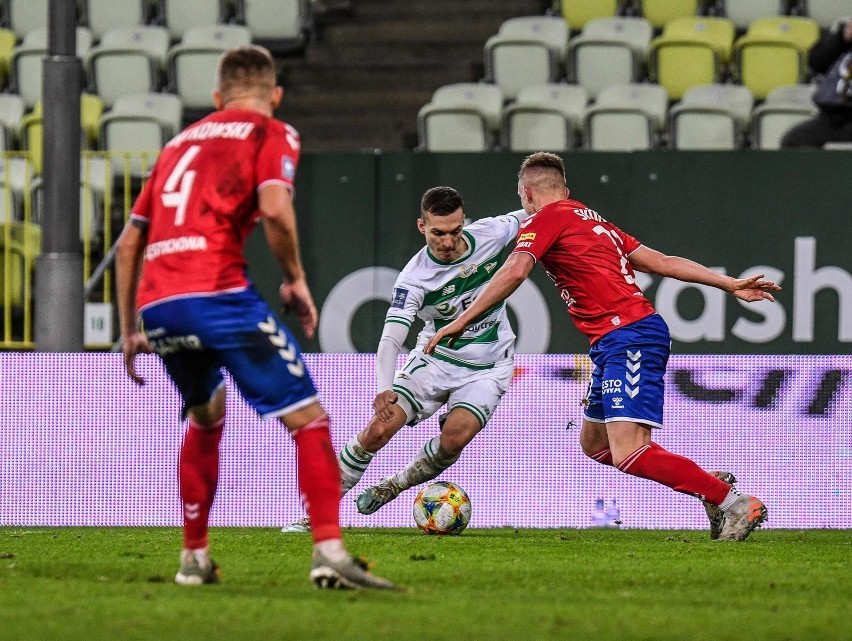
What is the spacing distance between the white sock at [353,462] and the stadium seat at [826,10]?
8230 mm

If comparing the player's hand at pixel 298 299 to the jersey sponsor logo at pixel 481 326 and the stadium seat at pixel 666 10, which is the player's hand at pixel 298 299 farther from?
the stadium seat at pixel 666 10

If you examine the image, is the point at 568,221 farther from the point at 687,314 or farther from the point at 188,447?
the point at 687,314

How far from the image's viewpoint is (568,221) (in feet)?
26.4

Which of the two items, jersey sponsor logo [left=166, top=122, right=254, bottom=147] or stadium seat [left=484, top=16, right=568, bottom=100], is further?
stadium seat [left=484, top=16, right=568, bottom=100]

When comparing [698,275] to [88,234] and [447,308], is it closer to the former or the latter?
[447,308]

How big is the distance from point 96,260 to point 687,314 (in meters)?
5.06

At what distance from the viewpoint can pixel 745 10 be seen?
1505 cm

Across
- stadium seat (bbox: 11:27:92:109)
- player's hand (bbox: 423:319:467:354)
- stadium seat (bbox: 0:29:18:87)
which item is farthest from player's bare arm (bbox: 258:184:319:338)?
stadium seat (bbox: 0:29:18:87)

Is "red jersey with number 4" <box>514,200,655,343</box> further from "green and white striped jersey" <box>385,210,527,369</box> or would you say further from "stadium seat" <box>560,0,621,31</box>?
"stadium seat" <box>560,0,621,31</box>

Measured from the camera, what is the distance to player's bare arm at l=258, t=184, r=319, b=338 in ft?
18.0

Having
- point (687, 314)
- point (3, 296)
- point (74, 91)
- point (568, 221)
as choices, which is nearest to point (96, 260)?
point (3, 296)

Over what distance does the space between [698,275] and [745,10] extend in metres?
7.72

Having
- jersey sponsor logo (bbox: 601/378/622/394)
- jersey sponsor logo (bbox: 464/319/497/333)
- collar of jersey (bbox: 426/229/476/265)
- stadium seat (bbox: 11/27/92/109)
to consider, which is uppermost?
stadium seat (bbox: 11/27/92/109)

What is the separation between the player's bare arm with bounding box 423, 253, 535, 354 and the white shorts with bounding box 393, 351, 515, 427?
125 cm
